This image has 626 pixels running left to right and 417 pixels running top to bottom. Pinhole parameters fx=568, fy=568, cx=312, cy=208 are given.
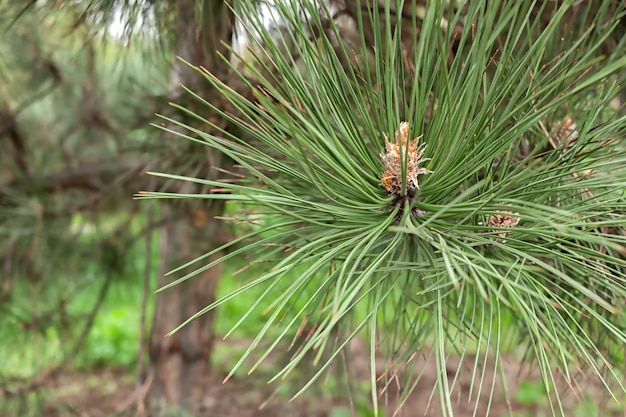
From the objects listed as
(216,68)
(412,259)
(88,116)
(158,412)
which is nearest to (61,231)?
(88,116)

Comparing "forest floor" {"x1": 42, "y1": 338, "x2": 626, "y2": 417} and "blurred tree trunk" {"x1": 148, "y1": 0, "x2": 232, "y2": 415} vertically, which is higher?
"blurred tree trunk" {"x1": 148, "y1": 0, "x2": 232, "y2": 415}

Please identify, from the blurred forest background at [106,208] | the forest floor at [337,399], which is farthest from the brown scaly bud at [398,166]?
the forest floor at [337,399]

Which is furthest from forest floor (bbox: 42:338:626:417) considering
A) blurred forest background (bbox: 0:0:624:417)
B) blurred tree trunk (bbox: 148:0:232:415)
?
blurred tree trunk (bbox: 148:0:232:415)

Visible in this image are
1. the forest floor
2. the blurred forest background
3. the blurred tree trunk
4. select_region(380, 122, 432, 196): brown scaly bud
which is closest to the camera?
select_region(380, 122, 432, 196): brown scaly bud

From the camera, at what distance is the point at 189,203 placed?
3.78ft

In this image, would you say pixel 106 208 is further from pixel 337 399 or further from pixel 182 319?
pixel 337 399

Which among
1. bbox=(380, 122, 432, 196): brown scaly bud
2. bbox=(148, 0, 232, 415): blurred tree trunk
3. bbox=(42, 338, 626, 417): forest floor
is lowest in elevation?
bbox=(42, 338, 626, 417): forest floor

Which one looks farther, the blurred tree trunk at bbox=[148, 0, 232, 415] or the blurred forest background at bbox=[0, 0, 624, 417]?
the blurred tree trunk at bbox=[148, 0, 232, 415]

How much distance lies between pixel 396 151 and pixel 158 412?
1137mm

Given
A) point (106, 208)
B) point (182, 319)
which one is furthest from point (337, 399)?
point (106, 208)

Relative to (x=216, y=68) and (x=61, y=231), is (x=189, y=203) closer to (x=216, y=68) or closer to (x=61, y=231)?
(x=216, y=68)

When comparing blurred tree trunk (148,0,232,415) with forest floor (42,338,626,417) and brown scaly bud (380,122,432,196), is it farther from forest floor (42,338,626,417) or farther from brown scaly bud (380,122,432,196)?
brown scaly bud (380,122,432,196)

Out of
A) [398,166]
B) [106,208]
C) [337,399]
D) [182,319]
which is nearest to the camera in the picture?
[398,166]

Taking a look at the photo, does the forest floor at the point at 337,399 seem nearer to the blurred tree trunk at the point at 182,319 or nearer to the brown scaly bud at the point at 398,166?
the blurred tree trunk at the point at 182,319
